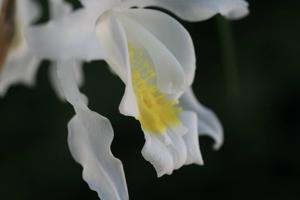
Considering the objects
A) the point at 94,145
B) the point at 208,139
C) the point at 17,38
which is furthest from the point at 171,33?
the point at 208,139

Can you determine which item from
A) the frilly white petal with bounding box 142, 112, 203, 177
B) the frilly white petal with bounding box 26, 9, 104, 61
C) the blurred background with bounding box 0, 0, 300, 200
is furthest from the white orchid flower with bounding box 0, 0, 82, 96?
the blurred background with bounding box 0, 0, 300, 200

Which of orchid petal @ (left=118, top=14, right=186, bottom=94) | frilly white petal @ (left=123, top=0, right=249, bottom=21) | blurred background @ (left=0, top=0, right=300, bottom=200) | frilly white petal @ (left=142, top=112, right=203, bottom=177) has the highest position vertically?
frilly white petal @ (left=123, top=0, right=249, bottom=21)

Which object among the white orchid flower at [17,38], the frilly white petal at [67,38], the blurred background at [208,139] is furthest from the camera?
the blurred background at [208,139]

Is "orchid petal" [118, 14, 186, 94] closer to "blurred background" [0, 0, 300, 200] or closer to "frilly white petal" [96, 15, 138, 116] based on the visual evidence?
"frilly white petal" [96, 15, 138, 116]

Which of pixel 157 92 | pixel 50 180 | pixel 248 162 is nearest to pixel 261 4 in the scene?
pixel 248 162

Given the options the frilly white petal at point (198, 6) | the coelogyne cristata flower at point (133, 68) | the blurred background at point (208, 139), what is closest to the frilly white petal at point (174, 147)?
the coelogyne cristata flower at point (133, 68)

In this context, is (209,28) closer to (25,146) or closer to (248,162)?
(248,162)

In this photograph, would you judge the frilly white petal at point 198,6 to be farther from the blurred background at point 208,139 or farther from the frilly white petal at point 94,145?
the blurred background at point 208,139

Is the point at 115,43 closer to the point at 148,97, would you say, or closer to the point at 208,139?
the point at 148,97
